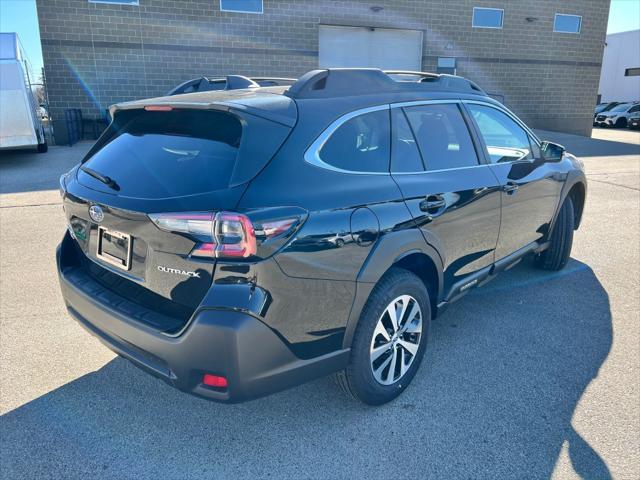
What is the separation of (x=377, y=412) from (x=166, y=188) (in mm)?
1696

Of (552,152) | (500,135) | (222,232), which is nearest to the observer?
(222,232)

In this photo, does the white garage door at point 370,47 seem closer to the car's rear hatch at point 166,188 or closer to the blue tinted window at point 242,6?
the blue tinted window at point 242,6

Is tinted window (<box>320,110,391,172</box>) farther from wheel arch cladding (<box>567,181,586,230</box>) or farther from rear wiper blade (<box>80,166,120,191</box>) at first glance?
wheel arch cladding (<box>567,181,586,230</box>)

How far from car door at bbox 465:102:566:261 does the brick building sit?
15.1 m

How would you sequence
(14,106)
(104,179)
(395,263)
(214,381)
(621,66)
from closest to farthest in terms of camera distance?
(214,381), (104,179), (395,263), (14,106), (621,66)

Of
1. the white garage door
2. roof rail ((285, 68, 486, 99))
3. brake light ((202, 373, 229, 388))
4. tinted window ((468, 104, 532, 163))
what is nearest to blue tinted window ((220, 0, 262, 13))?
the white garage door

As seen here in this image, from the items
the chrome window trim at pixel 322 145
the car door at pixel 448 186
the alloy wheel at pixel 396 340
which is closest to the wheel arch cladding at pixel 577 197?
the car door at pixel 448 186

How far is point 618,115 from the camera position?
28.8m

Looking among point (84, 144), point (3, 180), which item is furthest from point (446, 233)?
point (84, 144)

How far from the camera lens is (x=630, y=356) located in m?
3.49

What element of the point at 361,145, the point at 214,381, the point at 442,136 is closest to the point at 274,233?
the point at 214,381

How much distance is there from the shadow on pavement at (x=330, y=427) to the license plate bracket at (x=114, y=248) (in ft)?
3.02

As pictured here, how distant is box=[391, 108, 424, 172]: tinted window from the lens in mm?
2914

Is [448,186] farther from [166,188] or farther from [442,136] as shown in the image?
A: [166,188]
